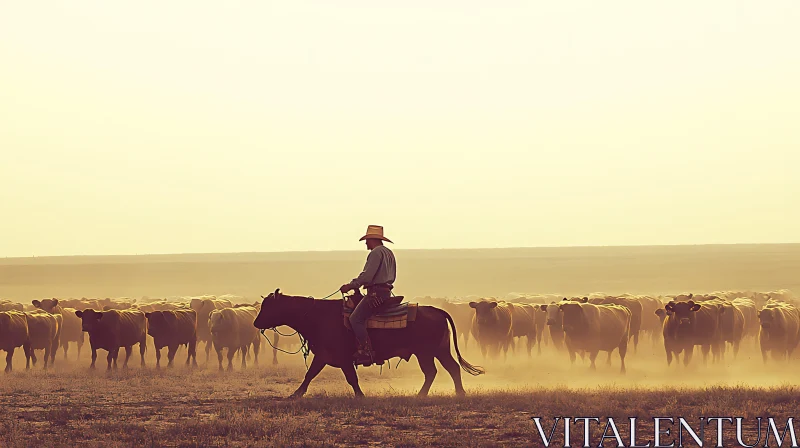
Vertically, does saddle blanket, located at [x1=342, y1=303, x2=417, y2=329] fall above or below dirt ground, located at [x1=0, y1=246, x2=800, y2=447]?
above

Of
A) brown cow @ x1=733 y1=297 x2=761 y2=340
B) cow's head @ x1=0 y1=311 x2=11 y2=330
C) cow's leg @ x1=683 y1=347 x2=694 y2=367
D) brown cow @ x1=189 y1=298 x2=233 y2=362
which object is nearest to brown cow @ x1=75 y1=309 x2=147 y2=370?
cow's head @ x1=0 y1=311 x2=11 y2=330

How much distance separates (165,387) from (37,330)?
680 cm

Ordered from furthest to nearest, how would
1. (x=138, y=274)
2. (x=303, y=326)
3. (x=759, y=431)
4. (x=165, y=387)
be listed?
(x=138, y=274)
(x=165, y=387)
(x=303, y=326)
(x=759, y=431)

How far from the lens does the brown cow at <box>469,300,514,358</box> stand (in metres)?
25.0

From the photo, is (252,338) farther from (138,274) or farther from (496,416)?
(138,274)

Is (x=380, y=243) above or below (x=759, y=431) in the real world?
above

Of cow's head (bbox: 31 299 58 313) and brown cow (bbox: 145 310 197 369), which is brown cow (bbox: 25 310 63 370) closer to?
brown cow (bbox: 145 310 197 369)

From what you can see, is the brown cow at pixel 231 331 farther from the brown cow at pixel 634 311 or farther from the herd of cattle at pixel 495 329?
the brown cow at pixel 634 311

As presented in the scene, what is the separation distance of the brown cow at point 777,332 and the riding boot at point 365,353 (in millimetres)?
12763

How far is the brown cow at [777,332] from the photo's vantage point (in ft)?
76.0

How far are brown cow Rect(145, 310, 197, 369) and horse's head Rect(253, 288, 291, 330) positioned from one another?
8436 millimetres

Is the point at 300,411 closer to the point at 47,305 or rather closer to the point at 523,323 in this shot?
the point at 523,323

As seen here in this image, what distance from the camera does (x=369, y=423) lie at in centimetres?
1222

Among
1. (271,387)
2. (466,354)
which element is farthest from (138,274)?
(271,387)
